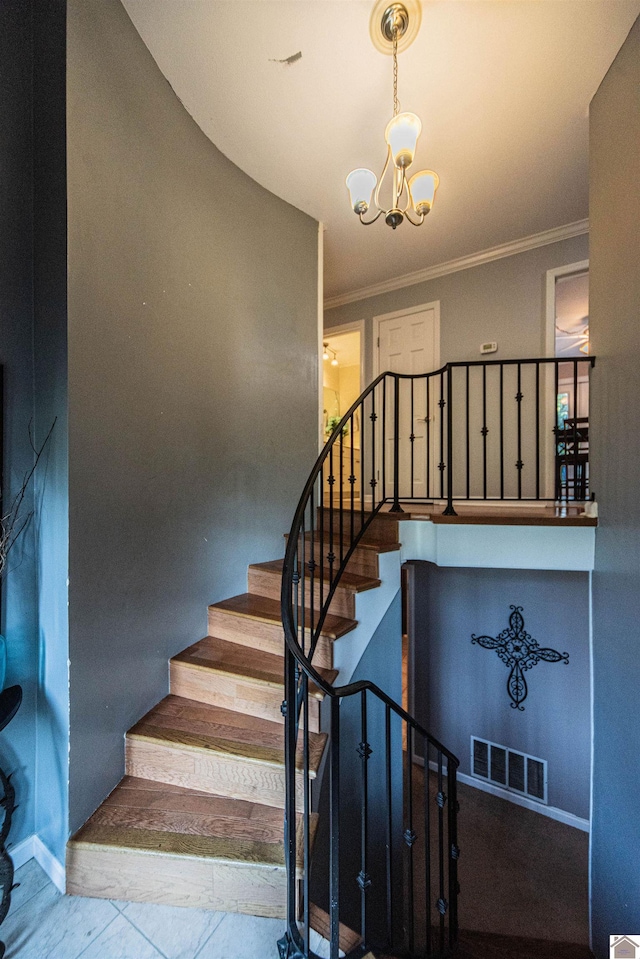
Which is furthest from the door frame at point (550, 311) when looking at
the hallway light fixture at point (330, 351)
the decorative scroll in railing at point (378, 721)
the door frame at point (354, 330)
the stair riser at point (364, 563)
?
the hallway light fixture at point (330, 351)

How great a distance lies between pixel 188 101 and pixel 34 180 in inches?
46.9

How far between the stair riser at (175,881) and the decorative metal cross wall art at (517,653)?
300 centimetres

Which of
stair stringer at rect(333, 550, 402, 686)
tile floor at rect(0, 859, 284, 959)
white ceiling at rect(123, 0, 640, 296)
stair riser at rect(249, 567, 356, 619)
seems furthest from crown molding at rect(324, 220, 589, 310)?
tile floor at rect(0, 859, 284, 959)

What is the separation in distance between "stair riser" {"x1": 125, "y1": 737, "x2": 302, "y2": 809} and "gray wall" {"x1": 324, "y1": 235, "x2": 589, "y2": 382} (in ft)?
12.9

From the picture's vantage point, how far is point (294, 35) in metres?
2.01

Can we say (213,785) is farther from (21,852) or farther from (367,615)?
(367,615)

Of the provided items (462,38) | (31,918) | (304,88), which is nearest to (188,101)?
(304,88)

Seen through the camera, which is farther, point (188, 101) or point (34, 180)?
point (188, 101)

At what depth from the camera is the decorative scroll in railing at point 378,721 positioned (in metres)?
1.35

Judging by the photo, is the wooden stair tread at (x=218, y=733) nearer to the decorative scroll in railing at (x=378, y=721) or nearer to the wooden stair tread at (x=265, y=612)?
the decorative scroll in railing at (x=378, y=721)

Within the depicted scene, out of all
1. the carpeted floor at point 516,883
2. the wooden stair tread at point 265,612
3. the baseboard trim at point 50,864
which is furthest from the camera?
the carpeted floor at point 516,883

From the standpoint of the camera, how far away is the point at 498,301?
13.3 feet

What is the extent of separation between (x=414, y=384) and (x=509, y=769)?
393 centimetres

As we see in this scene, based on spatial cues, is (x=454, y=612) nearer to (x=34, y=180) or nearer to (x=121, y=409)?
(x=121, y=409)
